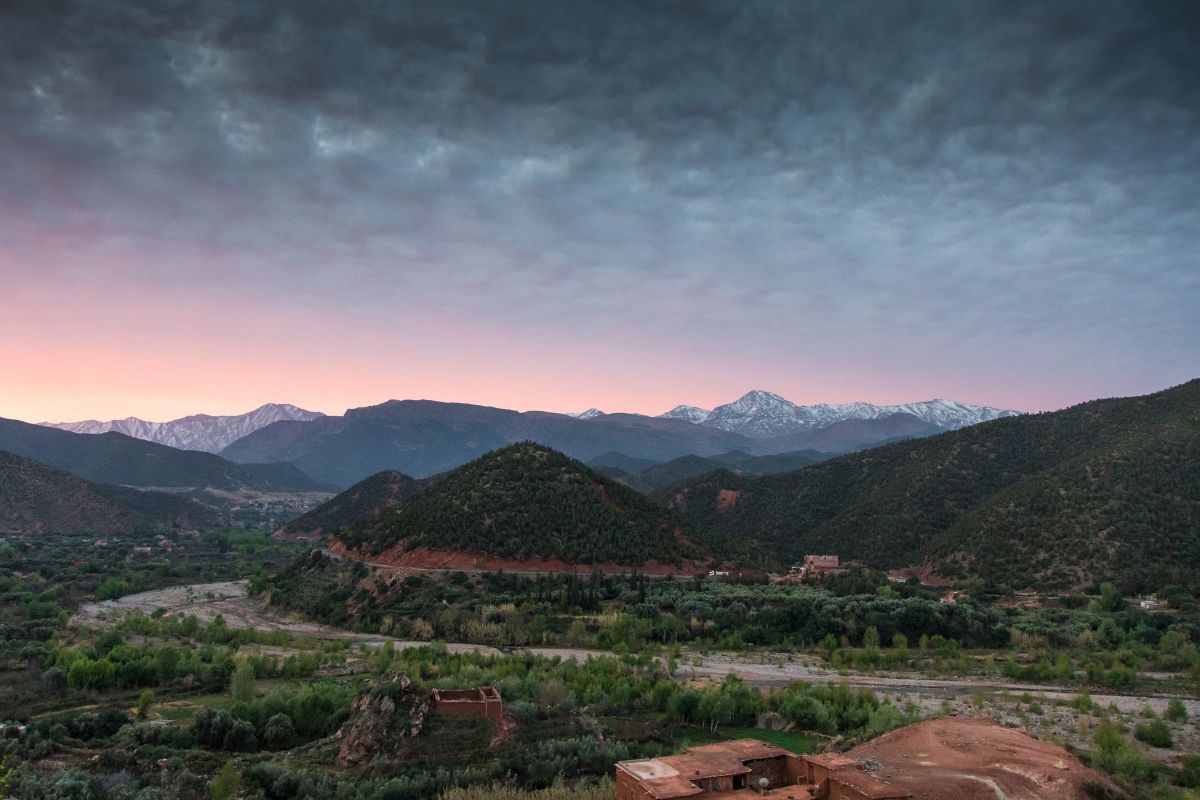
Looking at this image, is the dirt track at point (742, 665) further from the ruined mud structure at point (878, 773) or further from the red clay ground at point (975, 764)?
the ruined mud structure at point (878, 773)

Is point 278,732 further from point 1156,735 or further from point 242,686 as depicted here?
point 1156,735

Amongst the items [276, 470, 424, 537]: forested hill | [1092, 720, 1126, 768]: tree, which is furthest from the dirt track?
[276, 470, 424, 537]: forested hill

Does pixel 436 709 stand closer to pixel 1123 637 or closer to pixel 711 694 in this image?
pixel 711 694

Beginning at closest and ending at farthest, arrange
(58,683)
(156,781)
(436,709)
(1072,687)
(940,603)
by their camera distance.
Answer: (156,781) → (436,709) → (58,683) → (1072,687) → (940,603)

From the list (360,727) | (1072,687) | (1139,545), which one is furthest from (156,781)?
(1139,545)

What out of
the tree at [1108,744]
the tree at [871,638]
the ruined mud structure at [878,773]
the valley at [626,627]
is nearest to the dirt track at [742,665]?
the valley at [626,627]
